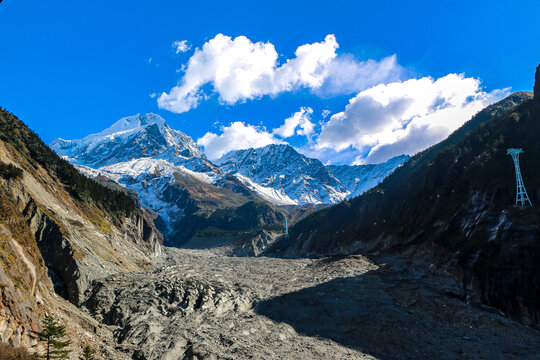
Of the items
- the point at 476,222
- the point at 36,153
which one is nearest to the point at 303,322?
the point at 476,222

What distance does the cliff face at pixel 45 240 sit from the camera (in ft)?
61.7

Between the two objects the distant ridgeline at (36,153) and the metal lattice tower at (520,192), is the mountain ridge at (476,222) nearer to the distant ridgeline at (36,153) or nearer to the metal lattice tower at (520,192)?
the metal lattice tower at (520,192)

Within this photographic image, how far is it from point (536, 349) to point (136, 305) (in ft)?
125

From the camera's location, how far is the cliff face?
18.8m

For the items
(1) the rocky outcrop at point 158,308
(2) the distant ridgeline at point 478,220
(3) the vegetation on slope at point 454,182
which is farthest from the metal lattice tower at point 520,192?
(1) the rocky outcrop at point 158,308

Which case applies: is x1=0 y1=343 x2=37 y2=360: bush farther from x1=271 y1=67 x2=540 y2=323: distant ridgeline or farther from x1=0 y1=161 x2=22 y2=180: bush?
x1=271 y1=67 x2=540 y2=323: distant ridgeline

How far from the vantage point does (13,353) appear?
47.5 ft

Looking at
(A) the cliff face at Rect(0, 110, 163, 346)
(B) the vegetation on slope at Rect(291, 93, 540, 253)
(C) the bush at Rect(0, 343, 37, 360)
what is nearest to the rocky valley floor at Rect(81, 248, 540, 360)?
(A) the cliff face at Rect(0, 110, 163, 346)

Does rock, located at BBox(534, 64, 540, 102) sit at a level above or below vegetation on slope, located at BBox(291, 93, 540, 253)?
above

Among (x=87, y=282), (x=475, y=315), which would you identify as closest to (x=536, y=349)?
(x=475, y=315)

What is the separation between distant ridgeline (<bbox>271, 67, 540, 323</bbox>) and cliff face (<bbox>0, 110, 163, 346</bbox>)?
1701 inches

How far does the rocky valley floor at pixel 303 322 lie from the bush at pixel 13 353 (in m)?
7.93

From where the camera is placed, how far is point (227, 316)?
36031 millimetres

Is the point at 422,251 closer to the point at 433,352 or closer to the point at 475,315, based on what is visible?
the point at 475,315
